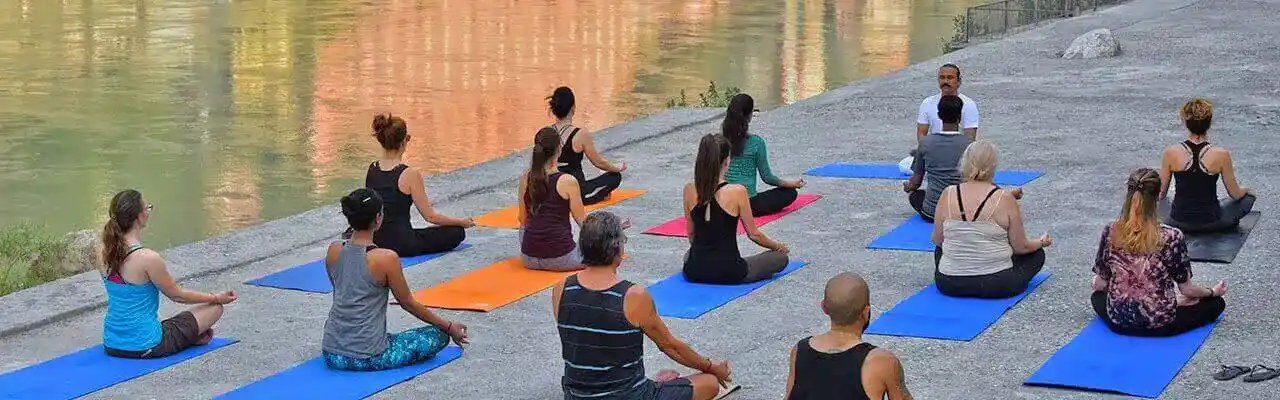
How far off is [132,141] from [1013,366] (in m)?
19.1

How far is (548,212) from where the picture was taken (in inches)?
445

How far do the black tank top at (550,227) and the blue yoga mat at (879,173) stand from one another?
4427 millimetres

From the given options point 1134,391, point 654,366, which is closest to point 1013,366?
point 1134,391

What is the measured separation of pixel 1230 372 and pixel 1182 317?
0.74m

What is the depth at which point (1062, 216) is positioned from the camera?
13.1 m

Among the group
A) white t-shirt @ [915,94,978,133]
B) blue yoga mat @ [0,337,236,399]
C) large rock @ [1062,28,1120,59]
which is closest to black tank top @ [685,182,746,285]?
blue yoga mat @ [0,337,236,399]

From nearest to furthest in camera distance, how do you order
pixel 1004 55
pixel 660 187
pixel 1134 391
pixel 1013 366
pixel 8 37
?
pixel 1134 391
pixel 1013 366
pixel 660 187
pixel 1004 55
pixel 8 37

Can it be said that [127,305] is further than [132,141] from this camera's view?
No

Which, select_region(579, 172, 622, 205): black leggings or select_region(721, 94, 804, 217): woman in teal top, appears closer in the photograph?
select_region(721, 94, 804, 217): woman in teal top

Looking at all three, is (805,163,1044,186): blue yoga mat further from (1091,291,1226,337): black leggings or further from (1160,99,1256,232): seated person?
(1091,291,1226,337): black leggings

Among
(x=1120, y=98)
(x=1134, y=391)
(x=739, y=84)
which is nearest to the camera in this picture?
(x=1134, y=391)

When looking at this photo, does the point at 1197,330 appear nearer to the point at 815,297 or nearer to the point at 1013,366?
the point at 1013,366

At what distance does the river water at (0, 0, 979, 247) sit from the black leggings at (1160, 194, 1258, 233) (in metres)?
10.7

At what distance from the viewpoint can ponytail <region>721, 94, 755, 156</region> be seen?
40.2 feet
